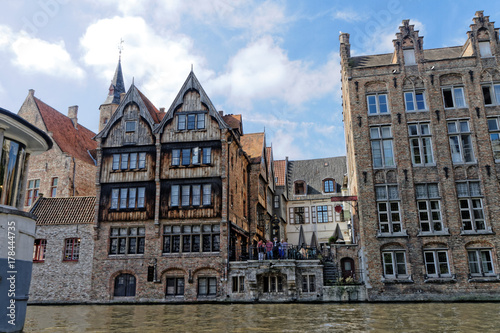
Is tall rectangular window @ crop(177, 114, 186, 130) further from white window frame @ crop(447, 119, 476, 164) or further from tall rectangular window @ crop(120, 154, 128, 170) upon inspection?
white window frame @ crop(447, 119, 476, 164)

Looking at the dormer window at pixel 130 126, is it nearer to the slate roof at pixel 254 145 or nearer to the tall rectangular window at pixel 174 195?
the tall rectangular window at pixel 174 195

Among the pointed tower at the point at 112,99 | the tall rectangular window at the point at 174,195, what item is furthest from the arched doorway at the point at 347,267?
the pointed tower at the point at 112,99

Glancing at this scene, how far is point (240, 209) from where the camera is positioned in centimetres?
3184

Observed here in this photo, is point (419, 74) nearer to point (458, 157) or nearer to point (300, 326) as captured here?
point (458, 157)

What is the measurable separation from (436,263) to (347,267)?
576 centimetres

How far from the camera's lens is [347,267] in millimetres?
28688

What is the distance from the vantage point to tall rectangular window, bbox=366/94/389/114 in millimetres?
28344

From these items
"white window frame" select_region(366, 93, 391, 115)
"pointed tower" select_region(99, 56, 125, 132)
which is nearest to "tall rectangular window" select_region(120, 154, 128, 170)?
"white window frame" select_region(366, 93, 391, 115)

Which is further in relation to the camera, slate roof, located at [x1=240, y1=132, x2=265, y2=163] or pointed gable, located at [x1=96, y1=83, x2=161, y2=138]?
slate roof, located at [x1=240, y1=132, x2=265, y2=163]

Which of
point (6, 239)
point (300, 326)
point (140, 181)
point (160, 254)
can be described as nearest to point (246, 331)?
point (300, 326)

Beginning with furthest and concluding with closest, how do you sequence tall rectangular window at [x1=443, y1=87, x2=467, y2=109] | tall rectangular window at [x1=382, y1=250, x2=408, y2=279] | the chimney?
the chimney < tall rectangular window at [x1=443, y1=87, x2=467, y2=109] < tall rectangular window at [x1=382, y1=250, x2=408, y2=279]

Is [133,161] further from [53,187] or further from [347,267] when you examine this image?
[347,267]

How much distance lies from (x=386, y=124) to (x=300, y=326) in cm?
1896

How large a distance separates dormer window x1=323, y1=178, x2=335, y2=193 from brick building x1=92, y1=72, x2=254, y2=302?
18.4 metres
